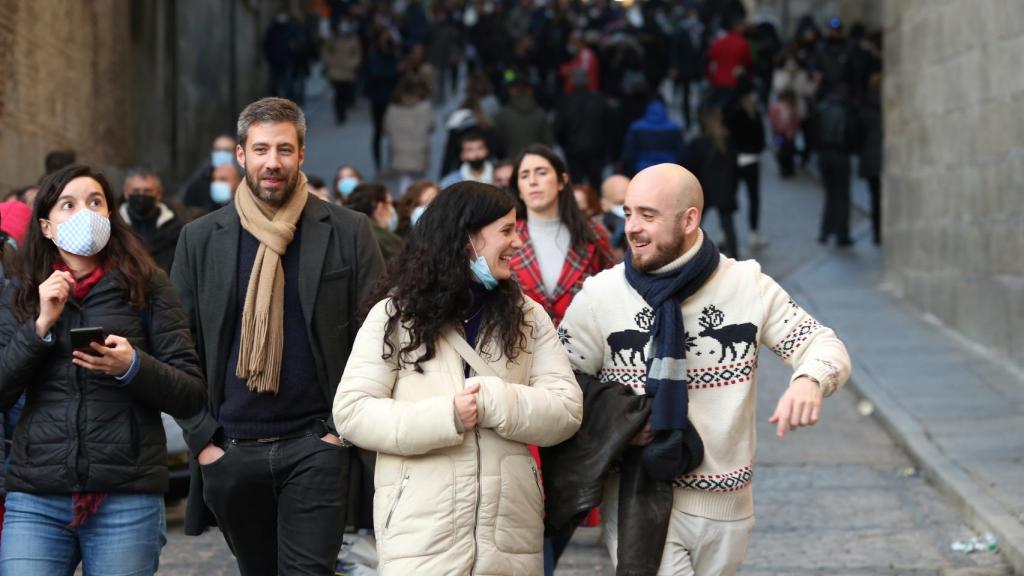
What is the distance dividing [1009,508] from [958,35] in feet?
22.6

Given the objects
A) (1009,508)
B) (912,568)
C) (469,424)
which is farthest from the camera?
(1009,508)

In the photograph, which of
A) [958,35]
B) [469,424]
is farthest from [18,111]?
[469,424]

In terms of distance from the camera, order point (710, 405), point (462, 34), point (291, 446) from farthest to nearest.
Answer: point (462, 34) < point (291, 446) < point (710, 405)

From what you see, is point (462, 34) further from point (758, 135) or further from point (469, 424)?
point (469, 424)

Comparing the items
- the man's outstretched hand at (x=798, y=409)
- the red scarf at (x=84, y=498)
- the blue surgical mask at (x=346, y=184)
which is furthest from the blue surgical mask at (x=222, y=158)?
the man's outstretched hand at (x=798, y=409)

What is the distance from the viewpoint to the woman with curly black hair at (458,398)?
4.50 meters

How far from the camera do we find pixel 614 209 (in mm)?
10742

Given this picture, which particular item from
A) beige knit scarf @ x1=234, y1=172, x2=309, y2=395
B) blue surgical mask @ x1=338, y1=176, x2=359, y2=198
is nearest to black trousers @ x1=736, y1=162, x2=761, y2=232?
blue surgical mask @ x1=338, y1=176, x2=359, y2=198

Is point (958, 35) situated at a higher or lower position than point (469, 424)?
higher

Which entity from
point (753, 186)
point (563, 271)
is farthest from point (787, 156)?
point (563, 271)

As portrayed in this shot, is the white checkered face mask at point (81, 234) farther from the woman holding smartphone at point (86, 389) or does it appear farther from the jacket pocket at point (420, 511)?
the jacket pocket at point (420, 511)

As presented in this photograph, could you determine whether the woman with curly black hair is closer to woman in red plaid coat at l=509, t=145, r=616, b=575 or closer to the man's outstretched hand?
the man's outstretched hand

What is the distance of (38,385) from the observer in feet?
16.1

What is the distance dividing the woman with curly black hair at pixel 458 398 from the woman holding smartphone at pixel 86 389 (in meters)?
0.68
